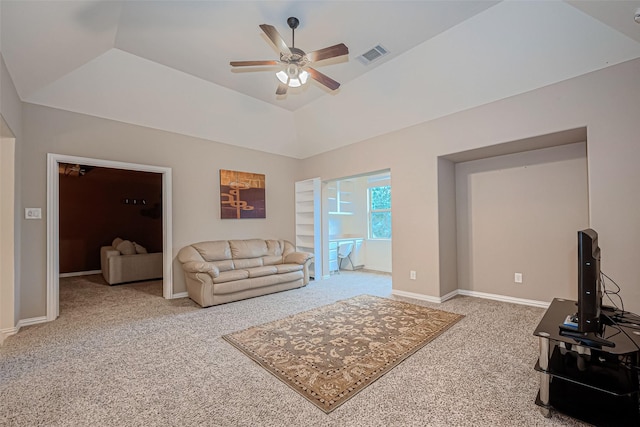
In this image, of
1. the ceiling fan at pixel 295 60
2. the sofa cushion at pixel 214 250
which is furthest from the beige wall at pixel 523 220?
the sofa cushion at pixel 214 250

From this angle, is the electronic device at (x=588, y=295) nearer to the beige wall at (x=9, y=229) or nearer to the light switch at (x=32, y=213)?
the beige wall at (x=9, y=229)

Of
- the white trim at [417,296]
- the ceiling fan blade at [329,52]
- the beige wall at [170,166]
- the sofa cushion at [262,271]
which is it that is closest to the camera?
the ceiling fan blade at [329,52]

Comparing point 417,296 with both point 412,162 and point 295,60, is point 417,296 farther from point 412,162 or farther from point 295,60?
point 295,60

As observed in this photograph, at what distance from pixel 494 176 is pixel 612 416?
10.7ft

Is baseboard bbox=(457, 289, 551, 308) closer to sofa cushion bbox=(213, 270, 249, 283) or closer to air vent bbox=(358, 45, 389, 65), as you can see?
sofa cushion bbox=(213, 270, 249, 283)

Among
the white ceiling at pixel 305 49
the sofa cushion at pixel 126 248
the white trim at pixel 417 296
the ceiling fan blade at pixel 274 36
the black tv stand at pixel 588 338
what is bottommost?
the white trim at pixel 417 296

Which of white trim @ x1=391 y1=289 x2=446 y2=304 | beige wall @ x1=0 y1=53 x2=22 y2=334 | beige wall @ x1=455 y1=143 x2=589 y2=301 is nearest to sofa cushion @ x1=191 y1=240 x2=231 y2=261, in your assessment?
beige wall @ x1=0 y1=53 x2=22 y2=334

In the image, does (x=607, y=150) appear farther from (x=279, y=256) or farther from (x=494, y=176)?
(x=279, y=256)

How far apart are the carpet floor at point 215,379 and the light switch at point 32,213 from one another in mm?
1289

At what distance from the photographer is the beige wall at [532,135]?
2707 mm

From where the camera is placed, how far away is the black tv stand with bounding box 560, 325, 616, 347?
1.60 metres

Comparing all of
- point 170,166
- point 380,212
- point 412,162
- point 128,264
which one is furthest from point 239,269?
point 380,212

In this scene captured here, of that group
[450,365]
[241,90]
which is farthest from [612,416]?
[241,90]

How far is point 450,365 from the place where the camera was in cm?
229
